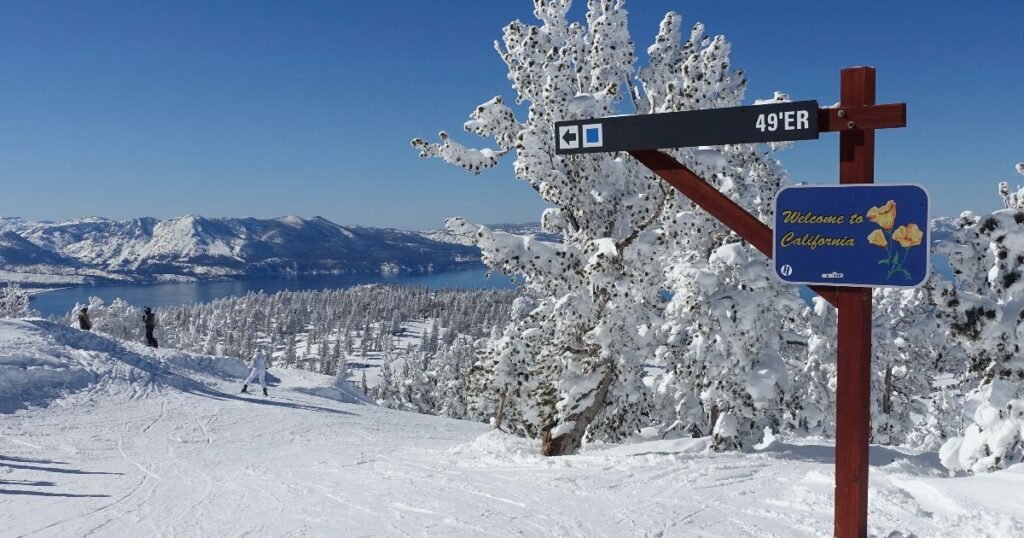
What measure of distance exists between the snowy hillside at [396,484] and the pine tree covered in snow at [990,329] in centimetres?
77

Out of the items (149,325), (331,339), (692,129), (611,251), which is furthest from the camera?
(331,339)

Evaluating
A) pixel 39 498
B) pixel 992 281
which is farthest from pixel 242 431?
pixel 992 281

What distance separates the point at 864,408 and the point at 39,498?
1004 centimetres

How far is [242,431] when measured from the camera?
15031 millimetres

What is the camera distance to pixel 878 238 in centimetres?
457

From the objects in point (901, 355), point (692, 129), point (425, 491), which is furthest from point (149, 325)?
point (901, 355)

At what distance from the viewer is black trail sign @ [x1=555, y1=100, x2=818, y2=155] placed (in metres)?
4.94

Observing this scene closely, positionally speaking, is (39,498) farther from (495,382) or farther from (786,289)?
(786,289)

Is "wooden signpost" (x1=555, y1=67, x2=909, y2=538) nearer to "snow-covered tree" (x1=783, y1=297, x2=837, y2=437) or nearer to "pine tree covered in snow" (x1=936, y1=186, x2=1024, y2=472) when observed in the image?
"pine tree covered in snow" (x1=936, y1=186, x2=1024, y2=472)

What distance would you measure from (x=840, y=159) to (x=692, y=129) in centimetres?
117

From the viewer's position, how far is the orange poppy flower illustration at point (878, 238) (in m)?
4.55

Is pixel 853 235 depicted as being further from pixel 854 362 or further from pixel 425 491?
pixel 425 491

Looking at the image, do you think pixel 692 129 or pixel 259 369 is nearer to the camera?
pixel 692 129

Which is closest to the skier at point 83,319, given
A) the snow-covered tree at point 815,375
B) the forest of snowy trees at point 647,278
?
the forest of snowy trees at point 647,278
